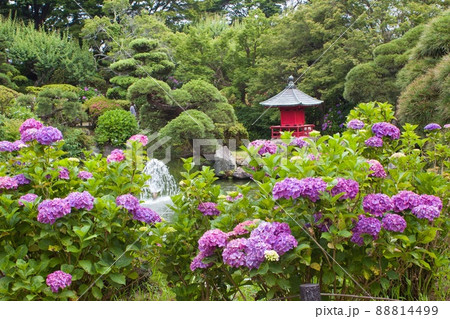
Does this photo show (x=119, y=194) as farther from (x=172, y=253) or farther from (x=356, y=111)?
(x=356, y=111)

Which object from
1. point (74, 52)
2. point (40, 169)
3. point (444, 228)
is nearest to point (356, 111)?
point (444, 228)

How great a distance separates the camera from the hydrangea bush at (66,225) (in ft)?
4.44

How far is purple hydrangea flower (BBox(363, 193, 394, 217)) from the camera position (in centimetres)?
127

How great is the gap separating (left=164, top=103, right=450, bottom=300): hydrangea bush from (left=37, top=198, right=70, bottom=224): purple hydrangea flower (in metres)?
0.36

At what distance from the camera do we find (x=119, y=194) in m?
1.51

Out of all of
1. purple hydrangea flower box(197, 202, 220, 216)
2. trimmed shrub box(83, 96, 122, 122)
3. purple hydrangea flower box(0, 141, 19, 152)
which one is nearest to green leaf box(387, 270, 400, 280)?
purple hydrangea flower box(197, 202, 220, 216)

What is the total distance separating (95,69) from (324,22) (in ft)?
18.3

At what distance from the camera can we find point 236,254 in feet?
3.85

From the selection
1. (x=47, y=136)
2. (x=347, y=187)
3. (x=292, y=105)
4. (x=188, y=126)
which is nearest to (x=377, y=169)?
(x=347, y=187)

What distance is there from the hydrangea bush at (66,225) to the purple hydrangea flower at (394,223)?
695 mm

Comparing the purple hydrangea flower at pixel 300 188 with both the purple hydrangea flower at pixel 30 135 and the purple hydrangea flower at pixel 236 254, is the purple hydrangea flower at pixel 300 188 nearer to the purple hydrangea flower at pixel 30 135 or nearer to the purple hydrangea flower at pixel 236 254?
the purple hydrangea flower at pixel 236 254

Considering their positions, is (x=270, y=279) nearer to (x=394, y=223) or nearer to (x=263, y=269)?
(x=263, y=269)

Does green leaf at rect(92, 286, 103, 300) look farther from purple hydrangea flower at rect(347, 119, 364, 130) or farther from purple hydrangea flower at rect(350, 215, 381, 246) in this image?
purple hydrangea flower at rect(347, 119, 364, 130)

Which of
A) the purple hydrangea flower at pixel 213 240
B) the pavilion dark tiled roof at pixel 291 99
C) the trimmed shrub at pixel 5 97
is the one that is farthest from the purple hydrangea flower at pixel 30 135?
the pavilion dark tiled roof at pixel 291 99
